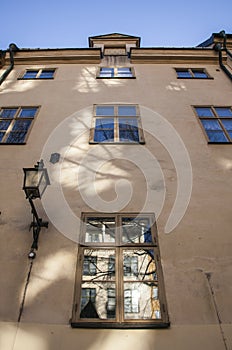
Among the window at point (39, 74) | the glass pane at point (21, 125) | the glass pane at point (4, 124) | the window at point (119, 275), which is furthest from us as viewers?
A: the window at point (39, 74)

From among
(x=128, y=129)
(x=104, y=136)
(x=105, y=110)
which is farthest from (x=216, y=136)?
(x=105, y=110)

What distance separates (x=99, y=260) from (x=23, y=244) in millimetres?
1155

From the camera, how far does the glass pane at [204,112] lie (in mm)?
6504

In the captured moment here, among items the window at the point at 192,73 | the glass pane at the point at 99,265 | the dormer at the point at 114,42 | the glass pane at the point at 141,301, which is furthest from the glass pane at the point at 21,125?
the dormer at the point at 114,42

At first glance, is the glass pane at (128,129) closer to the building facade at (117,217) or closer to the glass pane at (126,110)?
the building facade at (117,217)

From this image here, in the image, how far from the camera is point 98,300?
312 cm

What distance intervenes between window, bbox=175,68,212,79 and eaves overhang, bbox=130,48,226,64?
23.8 inches

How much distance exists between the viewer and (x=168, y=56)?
30.8ft

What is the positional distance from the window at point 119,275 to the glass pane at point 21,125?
319 cm

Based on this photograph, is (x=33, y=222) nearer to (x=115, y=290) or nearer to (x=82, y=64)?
(x=115, y=290)

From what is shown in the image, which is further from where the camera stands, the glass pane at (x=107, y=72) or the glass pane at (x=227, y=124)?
the glass pane at (x=107, y=72)

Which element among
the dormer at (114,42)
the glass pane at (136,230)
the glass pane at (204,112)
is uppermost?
the dormer at (114,42)

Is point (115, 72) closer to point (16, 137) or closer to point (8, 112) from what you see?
point (8, 112)

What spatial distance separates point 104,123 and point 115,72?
3.34 m
